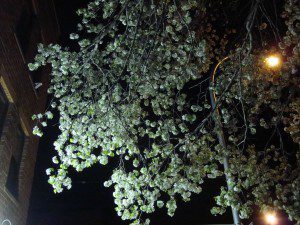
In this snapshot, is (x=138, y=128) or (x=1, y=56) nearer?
(x=1, y=56)

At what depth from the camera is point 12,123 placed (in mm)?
8039

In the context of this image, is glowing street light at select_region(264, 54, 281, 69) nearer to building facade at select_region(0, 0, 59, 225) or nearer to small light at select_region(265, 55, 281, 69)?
small light at select_region(265, 55, 281, 69)

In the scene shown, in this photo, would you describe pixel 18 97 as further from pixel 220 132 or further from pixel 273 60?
pixel 273 60

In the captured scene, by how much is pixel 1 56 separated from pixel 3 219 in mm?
3212

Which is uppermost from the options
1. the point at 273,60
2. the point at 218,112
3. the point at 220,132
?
the point at 273,60

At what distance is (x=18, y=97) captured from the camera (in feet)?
27.0

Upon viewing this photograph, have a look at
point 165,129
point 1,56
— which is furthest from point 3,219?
point 165,129

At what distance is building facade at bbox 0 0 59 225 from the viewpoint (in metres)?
7.42

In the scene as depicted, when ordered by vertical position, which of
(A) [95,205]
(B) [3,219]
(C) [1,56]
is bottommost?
(B) [3,219]

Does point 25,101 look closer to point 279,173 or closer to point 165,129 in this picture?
point 165,129

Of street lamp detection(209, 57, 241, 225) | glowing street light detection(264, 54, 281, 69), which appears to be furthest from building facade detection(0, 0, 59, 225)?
glowing street light detection(264, 54, 281, 69)

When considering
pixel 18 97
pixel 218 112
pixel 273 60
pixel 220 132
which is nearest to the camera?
pixel 220 132

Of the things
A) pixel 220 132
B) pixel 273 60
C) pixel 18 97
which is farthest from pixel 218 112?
pixel 18 97

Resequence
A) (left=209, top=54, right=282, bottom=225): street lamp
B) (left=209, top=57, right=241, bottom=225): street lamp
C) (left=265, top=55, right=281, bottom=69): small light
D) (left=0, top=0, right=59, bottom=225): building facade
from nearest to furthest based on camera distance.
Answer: (left=209, top=57, right=241, bottom=225): street lamp, (left=209, top=54, right=282, bottom=225): street lamp, (left=0, top=0, right=59, bottom=225): building facade, (left=265, top=55, right=281, bottom=69): small light
